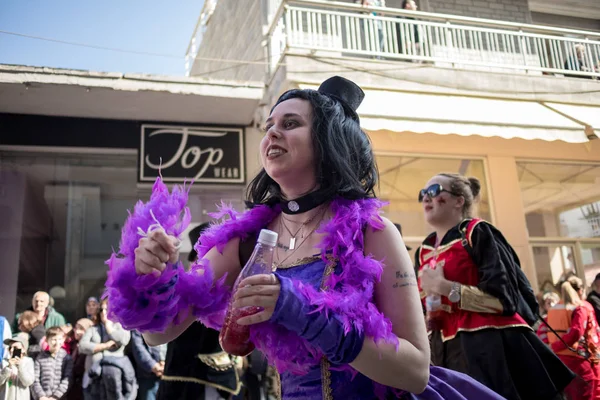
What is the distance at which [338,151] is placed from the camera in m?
1.55

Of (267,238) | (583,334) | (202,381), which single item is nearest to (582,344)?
(583,334)

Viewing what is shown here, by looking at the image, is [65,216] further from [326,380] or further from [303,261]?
[326,380]

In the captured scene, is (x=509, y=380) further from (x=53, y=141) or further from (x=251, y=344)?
(x=53, y=141)

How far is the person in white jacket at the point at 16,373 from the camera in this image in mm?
4910

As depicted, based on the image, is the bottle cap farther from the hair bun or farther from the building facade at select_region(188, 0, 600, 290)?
the building facade at select_region(188, 0, 600, 290)

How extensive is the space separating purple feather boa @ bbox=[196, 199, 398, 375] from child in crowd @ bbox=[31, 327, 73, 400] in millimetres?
4572

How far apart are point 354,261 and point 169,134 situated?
22.6 feet

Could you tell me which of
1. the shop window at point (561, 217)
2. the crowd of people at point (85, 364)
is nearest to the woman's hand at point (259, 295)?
the crowd of people at point (85, 364)

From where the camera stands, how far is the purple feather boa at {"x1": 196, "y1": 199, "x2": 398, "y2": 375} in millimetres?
1236

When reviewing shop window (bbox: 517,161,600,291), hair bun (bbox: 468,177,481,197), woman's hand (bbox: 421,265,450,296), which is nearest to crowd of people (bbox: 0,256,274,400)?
woman's hand (bbox: 421,265,450,296)

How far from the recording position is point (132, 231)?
1.34m

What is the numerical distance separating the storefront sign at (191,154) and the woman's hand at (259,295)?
6737 millimetres

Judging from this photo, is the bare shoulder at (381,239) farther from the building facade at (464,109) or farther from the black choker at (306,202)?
the building facade at (464,109)

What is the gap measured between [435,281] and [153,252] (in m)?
2.22
